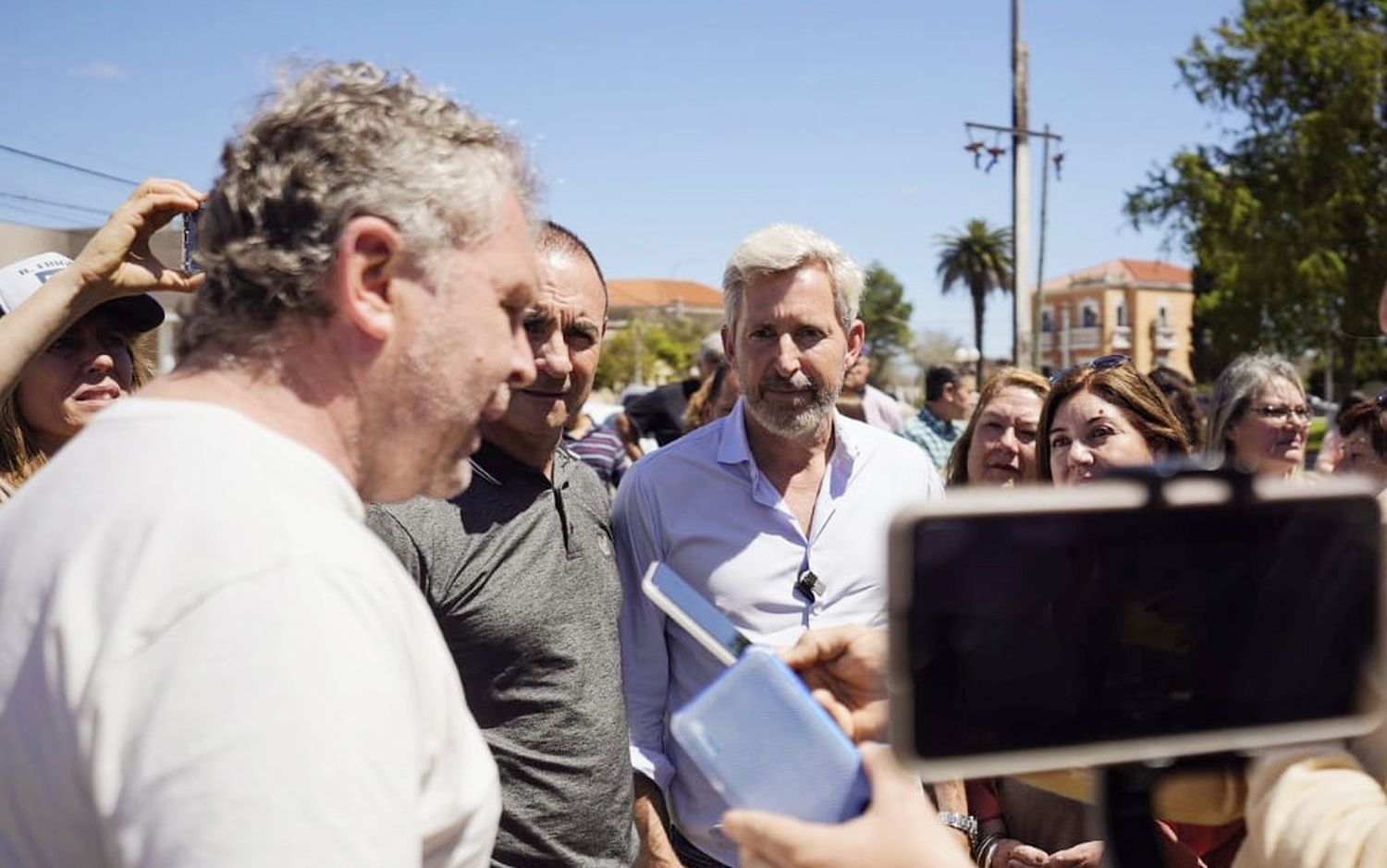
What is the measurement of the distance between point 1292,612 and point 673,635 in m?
2.00

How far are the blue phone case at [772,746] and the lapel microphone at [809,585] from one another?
1708mm

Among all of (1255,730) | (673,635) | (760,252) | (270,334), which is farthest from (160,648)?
(760,252)

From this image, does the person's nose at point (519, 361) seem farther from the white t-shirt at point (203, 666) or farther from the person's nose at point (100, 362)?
the person's nose at point (100, 362)

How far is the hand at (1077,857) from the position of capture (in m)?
2.95

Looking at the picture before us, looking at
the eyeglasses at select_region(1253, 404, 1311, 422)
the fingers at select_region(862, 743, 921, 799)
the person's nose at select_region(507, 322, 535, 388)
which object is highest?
the person's nose at select_region(507, 322, 535, 388)

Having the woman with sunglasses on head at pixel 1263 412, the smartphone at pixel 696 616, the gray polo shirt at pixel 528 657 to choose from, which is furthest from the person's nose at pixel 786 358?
the woman with sunglasses on head at pixel 1263 412

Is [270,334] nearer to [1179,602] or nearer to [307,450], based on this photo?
[307,450]

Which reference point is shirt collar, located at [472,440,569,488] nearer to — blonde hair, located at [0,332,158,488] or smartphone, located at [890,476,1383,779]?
blonde hair, located at [0,332,158,488]

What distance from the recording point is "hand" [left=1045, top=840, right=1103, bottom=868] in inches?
116

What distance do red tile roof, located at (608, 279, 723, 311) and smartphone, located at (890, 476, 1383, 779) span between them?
104215 mm

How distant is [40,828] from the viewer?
3.74ft

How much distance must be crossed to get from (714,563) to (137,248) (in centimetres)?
146

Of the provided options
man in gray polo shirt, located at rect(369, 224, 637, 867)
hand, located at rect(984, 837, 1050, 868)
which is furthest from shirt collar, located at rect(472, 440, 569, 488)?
hand, located at rect(984, 837, 1050, 868)

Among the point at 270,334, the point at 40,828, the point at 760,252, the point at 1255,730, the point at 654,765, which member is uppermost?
the point at 760,252
